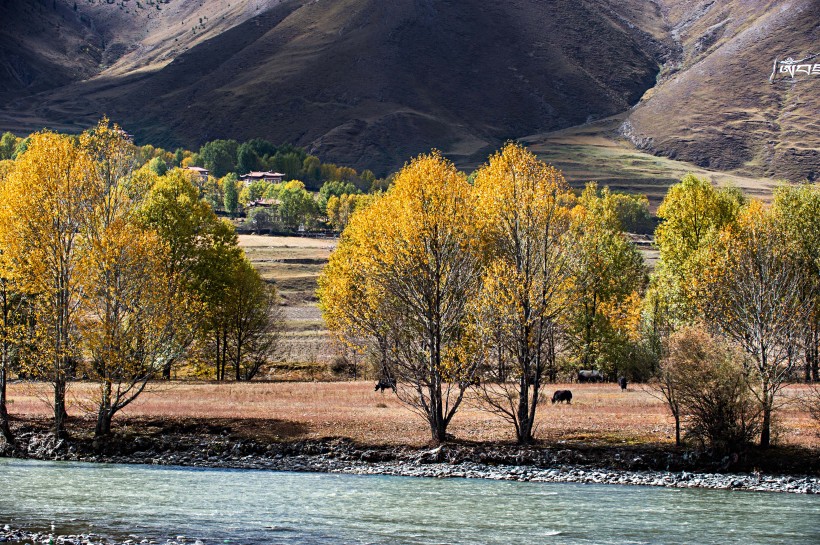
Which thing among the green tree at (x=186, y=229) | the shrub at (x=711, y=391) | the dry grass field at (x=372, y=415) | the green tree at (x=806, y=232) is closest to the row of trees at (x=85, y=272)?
the dry grass field at (x=372, y=415)

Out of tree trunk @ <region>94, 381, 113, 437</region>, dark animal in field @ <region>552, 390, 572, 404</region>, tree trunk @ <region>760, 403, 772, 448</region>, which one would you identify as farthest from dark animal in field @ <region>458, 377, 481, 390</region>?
tree trunk @ <region>94, 381, 113, 437</region>

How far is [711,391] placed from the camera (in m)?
43.5

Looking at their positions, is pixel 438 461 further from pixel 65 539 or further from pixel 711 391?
pixel 65 539

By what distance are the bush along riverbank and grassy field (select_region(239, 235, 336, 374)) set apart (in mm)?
41176

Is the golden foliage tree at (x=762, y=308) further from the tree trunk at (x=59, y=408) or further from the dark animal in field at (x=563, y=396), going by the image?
the tree trunk at (x=59, y=408)

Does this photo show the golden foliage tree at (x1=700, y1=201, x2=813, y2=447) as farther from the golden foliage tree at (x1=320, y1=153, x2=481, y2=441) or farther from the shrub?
the golden foliage tree at (x1=320, y1=153, x2=481, y2=441)

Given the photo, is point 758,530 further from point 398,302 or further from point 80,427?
point 80,427

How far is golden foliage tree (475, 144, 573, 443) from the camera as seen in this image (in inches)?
1834

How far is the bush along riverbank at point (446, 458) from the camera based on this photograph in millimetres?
42188

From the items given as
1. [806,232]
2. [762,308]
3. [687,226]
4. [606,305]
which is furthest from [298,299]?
[762,308]

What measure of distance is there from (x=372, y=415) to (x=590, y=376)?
31.1 m

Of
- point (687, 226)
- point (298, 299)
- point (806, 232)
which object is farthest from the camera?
point (298, 299)

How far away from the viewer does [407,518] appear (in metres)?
33.7

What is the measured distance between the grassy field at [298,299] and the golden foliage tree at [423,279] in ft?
142
